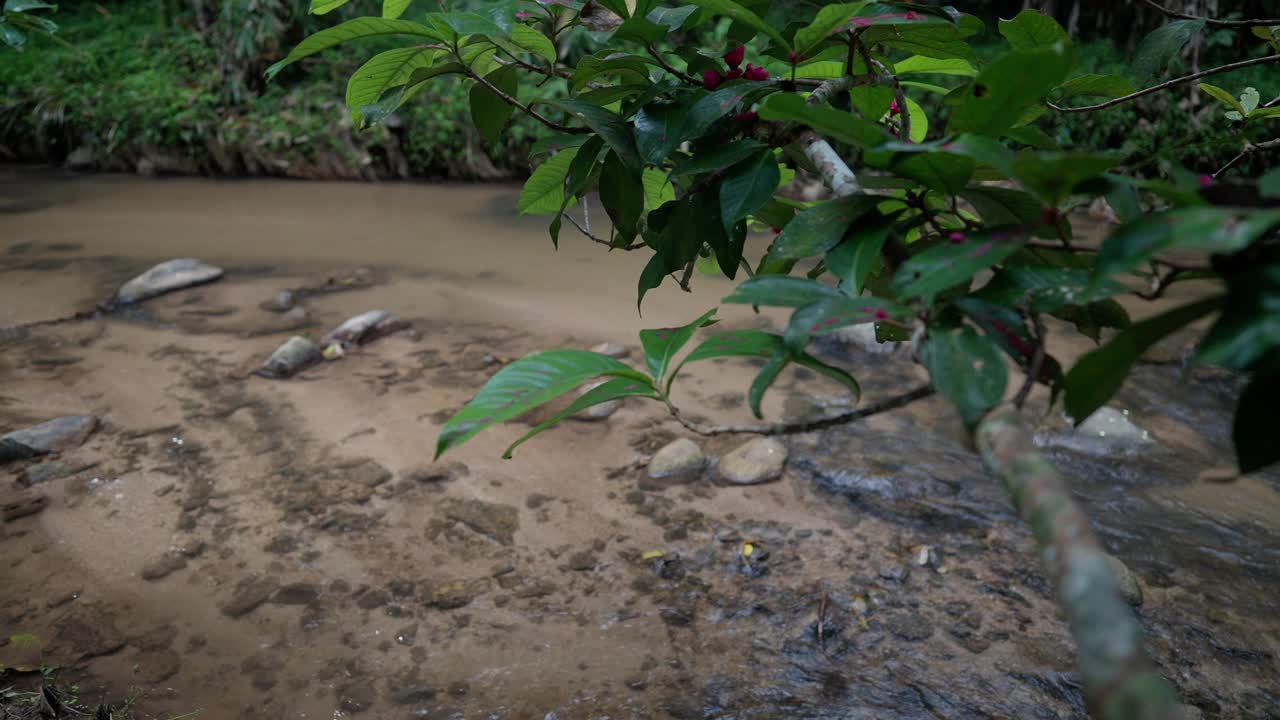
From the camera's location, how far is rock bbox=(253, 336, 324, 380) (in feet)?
9.90

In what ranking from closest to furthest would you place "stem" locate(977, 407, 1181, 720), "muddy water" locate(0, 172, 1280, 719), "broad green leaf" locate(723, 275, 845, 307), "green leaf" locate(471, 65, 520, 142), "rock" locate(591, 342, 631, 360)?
"stem" locate(977, 407, 1181, 720) → "broad green leaf" locate(723, 275, 845, 307) → "green leaf" locate(471, 65, 520, 142) → "muddy water" locate(0, 172, 1280, 719) → "rock" locate(591, 342, 631, 360)

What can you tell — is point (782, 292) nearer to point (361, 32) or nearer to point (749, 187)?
point (749, 187)

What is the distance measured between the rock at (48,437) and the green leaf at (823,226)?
268 centimetres

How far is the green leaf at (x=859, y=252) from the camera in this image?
0.60 meters

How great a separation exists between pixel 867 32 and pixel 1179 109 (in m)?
6.99

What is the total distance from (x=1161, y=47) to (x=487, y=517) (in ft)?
6.01

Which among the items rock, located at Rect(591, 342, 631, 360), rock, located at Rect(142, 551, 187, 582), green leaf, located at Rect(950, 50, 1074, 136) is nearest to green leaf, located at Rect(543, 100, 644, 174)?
green leaf, located at Rect(950, 50, 1074, 136)

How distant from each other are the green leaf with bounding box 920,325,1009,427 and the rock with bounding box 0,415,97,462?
9.22ft

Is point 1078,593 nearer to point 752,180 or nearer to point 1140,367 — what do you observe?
point 752,180

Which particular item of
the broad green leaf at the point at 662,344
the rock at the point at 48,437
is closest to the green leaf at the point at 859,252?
the broad green leaf at the point at 662,344

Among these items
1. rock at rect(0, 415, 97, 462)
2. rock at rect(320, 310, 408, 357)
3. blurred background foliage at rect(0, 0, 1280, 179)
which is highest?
blurred background foliage at rect(0, 0, 1280, 179)

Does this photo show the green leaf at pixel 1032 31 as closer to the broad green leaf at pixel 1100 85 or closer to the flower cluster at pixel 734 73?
the broad green leaf at pixel 1100 85

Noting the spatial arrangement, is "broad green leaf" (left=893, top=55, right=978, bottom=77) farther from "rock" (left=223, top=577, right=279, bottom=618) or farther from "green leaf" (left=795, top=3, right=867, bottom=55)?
"rock" (left=223, top=577, right=279, bottom=618)

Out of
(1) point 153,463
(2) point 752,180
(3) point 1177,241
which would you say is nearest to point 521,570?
(1) point 153,463
